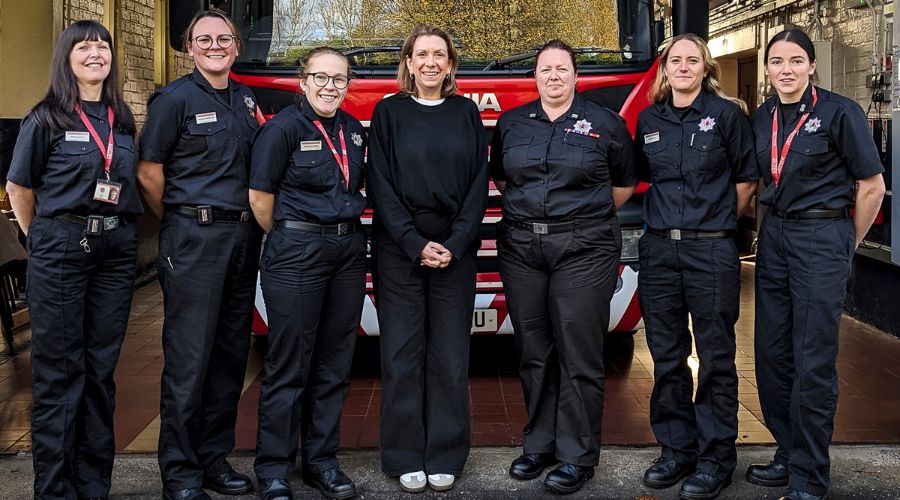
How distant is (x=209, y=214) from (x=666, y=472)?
2.21 m

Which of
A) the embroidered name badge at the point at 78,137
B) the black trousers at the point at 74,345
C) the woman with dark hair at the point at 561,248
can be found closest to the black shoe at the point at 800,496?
the woman with dark hair at the point at 561,248

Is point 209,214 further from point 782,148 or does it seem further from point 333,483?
point 782,148

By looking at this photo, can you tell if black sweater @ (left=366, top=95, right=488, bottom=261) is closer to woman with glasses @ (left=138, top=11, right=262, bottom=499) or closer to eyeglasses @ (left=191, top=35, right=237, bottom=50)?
woman with glasses @ (left=138, top=11, right=262, bottom=499)

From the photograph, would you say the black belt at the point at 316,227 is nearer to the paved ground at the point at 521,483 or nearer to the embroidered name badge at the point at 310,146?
the embroidered name badge at the point at 310,146

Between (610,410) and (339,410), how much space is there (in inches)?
74.2

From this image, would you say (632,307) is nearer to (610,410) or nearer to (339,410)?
(610,410)

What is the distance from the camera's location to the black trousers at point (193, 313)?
4012 mm

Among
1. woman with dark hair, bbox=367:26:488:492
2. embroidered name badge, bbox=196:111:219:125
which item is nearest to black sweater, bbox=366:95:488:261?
woman with dark hair, bbox=367:26:488:492

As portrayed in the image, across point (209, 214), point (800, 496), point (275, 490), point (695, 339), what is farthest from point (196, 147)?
point (800, 496)

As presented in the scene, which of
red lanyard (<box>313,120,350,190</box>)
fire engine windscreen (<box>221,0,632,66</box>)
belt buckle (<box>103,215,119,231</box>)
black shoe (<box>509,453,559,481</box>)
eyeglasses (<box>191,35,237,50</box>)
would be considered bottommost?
black shoe (<box>509,453,559,481</box>)

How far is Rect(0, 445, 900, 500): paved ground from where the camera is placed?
4.21m

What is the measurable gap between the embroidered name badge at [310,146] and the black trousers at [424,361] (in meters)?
0.52

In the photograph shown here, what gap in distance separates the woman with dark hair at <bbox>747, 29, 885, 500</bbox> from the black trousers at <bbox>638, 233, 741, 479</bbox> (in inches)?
8.7

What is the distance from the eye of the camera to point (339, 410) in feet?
13.9
